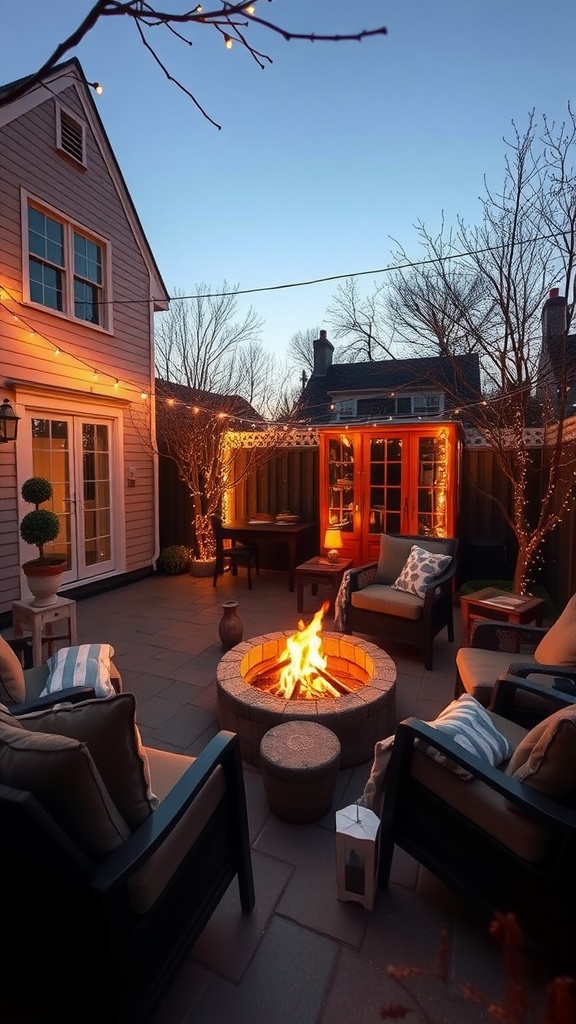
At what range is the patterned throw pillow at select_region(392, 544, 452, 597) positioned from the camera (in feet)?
12.0

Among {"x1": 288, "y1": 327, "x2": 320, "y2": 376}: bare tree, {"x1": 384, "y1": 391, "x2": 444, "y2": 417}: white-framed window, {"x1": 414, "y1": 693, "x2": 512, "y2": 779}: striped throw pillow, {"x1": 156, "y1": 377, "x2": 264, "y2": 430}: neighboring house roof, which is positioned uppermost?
{"x1": 288, "y1": 327, "x2": 320, "y2": 376}: bare tree

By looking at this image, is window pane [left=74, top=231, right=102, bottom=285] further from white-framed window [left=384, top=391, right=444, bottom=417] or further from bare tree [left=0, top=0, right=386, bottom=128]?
white-framed window [left=384, top=391, right=444, bottom=417]

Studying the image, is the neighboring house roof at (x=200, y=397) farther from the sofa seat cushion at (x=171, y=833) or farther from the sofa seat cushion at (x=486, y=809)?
the sofa seat cushion at (x=486, y=809)

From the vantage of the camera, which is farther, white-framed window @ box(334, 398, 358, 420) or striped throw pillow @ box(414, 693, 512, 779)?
white-framed window @ box(334, 398, 358, 420)

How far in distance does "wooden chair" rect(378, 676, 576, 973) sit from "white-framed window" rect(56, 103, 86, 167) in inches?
248

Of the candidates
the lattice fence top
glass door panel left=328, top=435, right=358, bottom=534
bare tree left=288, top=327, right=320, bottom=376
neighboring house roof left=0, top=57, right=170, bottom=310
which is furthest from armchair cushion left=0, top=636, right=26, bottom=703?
bare tree left=288, top=327, right=320, bottom=376

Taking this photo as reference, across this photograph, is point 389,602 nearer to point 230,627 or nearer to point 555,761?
point 230,627

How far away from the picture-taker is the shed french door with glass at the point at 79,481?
499cm

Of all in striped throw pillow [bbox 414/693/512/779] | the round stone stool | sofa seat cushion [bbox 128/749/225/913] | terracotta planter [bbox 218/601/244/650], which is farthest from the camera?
terracotta planter [bbox 218/601/244/650]

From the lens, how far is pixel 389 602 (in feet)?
11.6

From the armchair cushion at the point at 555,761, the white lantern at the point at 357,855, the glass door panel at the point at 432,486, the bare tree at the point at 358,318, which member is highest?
the bare tree at the point at 358,318

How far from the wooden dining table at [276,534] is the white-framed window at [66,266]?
2.84 metres

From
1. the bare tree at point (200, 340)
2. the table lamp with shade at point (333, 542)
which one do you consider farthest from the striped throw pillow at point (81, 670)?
the bare tree at point (200, 340)

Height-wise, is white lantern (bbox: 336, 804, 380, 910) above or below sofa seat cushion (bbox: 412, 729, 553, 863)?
below
